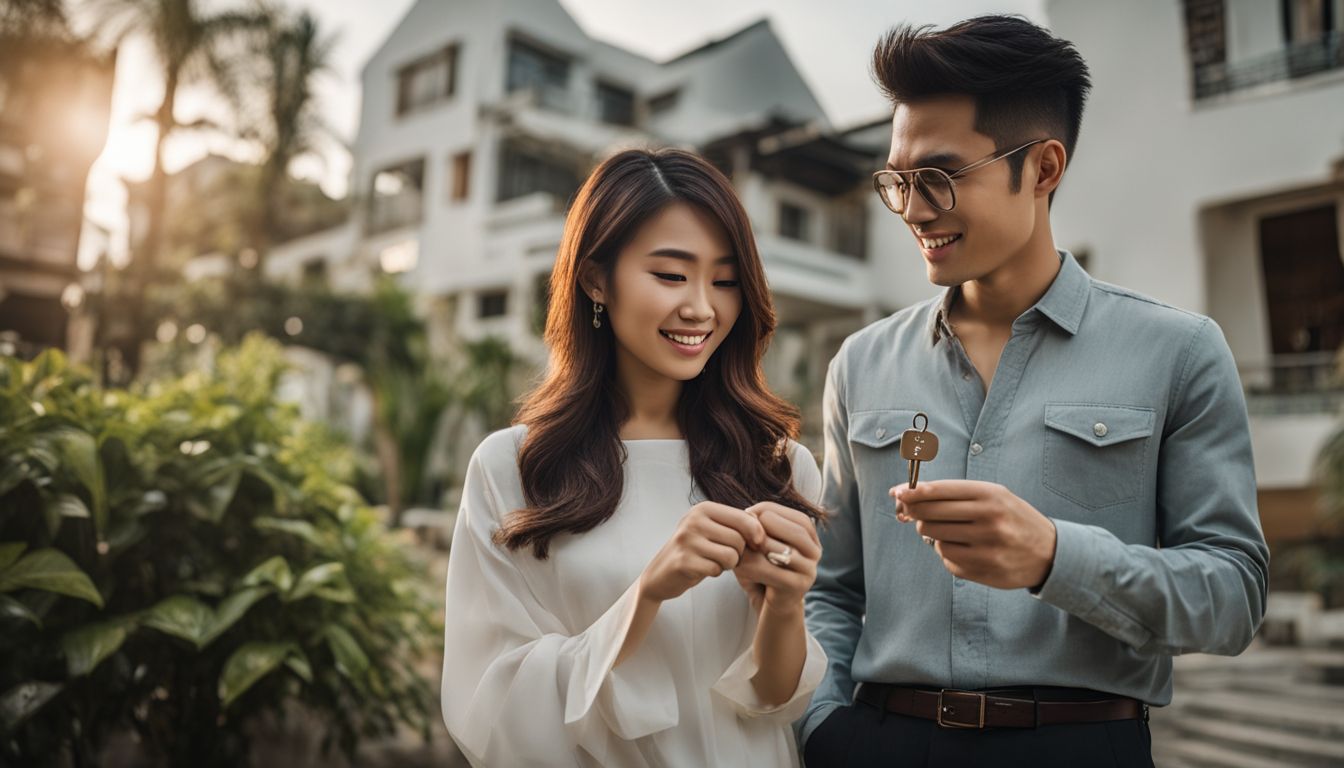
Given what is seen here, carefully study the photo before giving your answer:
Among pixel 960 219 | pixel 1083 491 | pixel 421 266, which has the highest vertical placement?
pixel 421 266

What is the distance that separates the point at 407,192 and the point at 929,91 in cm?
2141

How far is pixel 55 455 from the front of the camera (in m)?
2.58

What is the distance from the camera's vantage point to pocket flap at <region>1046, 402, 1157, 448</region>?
73.4 inches

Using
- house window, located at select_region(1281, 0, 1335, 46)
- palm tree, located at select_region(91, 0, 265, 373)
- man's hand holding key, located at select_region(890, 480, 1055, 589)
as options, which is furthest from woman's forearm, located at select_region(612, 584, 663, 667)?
palm tree, located at select_region(91, 0, 265, 373)

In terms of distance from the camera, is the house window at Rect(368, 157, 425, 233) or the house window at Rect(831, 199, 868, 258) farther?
the house window at Rect(368, 157, 425, 233)

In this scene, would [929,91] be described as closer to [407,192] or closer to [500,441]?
[500,441]

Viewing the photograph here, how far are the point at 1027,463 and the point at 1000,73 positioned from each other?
742 millimetres

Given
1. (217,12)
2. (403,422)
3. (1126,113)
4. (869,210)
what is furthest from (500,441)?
(869,210)

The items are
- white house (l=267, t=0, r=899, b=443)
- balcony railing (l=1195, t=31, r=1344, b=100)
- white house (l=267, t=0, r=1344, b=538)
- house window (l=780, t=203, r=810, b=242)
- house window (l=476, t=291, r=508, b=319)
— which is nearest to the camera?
balcony railing (l=1195, t=31, r=1344, b=100)

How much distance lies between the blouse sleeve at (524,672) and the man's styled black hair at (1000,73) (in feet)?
3.67

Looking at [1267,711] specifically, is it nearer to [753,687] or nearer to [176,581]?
[753,687]

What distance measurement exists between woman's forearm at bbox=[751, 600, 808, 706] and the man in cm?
19

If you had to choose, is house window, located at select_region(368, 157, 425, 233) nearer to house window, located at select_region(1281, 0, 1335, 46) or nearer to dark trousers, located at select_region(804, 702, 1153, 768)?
house window, located at select_region(1281, 0, 1335, 46)

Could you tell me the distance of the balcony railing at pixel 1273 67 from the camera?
10.8 meters
